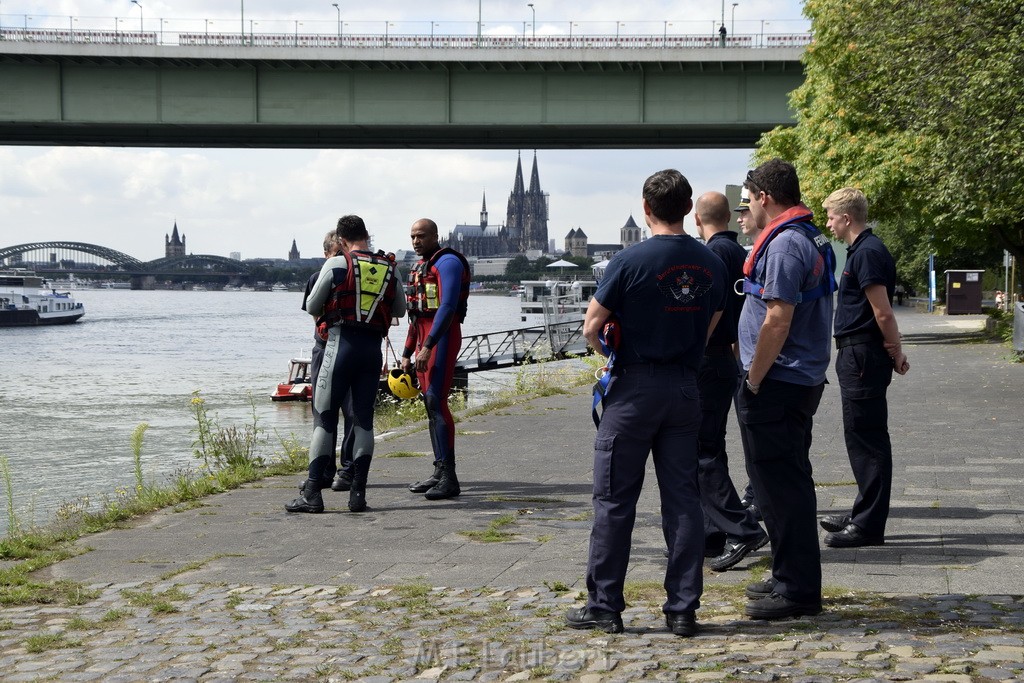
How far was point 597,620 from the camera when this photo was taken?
192 inches

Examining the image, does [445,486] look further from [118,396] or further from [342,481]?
[118,396]

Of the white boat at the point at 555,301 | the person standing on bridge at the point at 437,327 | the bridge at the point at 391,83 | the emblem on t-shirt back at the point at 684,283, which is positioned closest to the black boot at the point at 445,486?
the person standing on bridge at the point at 437,327

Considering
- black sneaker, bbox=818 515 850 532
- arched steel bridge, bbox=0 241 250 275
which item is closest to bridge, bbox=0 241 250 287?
arched steel bridge, bbox=0 241 250 275

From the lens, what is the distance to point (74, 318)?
8656 cm

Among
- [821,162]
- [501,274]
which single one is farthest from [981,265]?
[501,274]

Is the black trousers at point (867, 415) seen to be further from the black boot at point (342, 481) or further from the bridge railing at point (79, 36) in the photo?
the bridge railing at point (79, 36)

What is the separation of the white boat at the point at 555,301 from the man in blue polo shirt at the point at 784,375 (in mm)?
39107

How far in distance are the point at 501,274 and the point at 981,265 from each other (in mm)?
124073

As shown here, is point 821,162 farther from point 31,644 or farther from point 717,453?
point 31,644

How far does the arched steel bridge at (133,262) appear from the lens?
158750 millimetres

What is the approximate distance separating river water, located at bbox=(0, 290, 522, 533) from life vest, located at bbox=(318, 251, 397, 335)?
3.09m

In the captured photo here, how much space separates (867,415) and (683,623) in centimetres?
227

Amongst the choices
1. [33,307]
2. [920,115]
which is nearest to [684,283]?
[920,115]

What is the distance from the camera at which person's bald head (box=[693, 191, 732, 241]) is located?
20.6 feet
